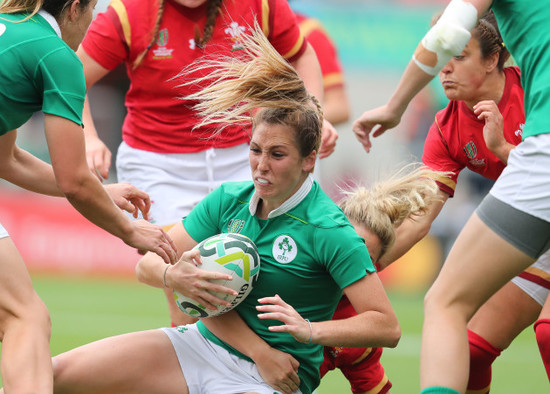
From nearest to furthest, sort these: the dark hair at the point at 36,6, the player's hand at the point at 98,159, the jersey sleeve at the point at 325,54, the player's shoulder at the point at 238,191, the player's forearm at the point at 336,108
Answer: the dark hair at the point at 36,6
the player's shoulder at the point at 238,191
the player's hand at the point at 98,159
the player's forearm at the point at 336,108
the jersey sleeve at the point at 325,54

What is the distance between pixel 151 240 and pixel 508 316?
6.23 feet

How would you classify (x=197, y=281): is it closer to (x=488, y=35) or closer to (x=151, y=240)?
(x=151, y=240)

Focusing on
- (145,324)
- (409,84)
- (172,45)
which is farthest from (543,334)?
(145,324)

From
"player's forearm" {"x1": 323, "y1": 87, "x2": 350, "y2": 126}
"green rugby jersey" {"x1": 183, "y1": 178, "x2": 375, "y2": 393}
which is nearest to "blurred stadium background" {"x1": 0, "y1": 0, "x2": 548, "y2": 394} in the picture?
"player's forearm" {"x1": 323, "y1": 87, "x2": 350, "y2": 126}

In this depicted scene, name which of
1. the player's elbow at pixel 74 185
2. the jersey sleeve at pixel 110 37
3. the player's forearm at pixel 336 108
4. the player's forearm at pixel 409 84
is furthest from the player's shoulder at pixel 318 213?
the player's forearm at pixel 336 108

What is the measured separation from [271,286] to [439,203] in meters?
1.38

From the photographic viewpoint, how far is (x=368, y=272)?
137 inches

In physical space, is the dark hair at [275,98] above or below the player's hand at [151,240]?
above

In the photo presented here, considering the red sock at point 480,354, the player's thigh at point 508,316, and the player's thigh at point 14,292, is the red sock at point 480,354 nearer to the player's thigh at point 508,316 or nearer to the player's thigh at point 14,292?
the player's thigh at point 508,316

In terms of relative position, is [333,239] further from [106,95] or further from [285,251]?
[106,95]

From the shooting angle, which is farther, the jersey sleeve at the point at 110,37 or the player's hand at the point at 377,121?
the jersey sleeve at the point at 110,37

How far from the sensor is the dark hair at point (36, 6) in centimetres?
340

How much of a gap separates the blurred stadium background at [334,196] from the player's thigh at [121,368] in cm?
524

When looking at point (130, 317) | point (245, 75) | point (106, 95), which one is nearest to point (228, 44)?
point (245, 75)
